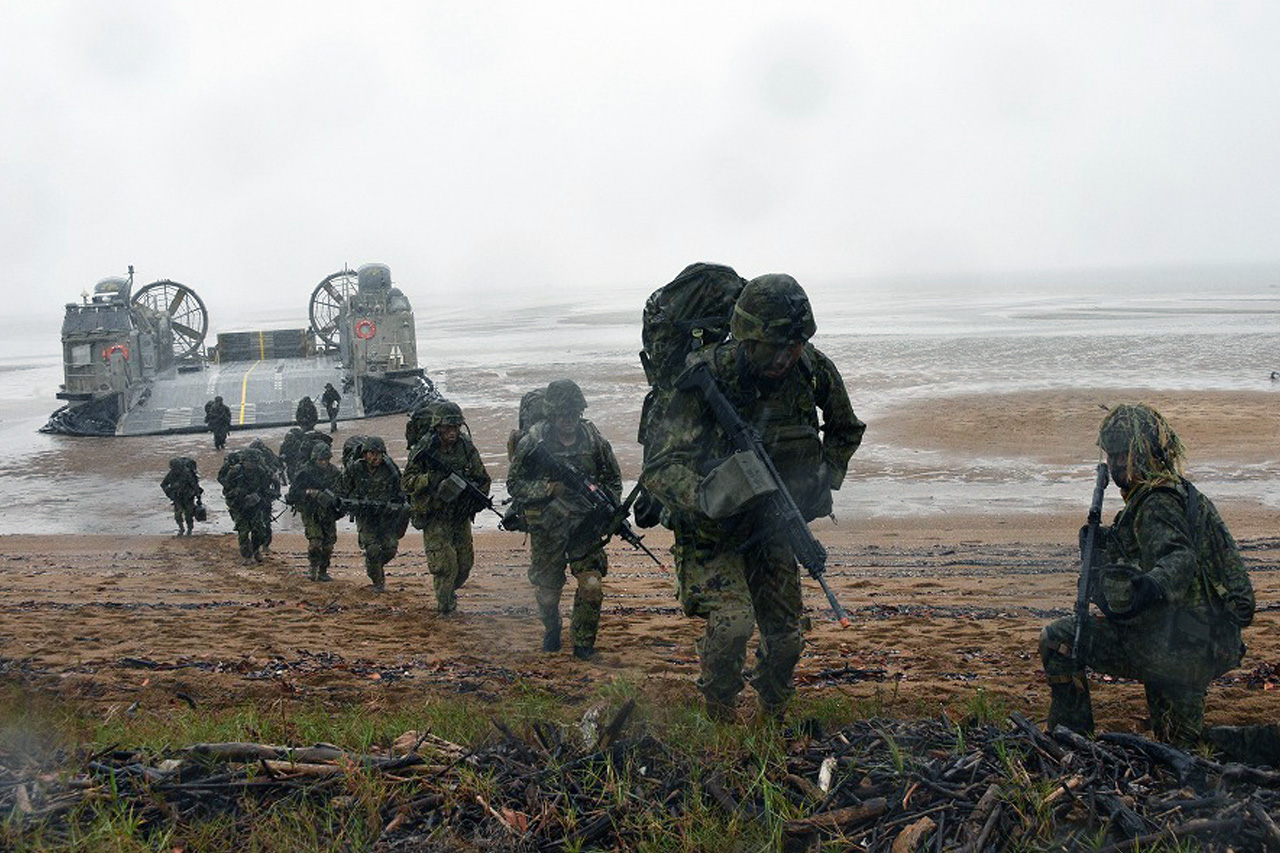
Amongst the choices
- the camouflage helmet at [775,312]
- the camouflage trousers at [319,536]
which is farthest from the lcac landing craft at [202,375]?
the camouflage helmet at [775,312]

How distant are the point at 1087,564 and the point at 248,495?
32.2 feet

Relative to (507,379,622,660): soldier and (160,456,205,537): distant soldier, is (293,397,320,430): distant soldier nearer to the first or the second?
(160,456,205,537): distant soldier

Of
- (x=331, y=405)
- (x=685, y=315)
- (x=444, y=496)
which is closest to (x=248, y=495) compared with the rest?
(x=444, y=496)

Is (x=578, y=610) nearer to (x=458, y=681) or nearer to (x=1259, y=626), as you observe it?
(x=458, y=681)

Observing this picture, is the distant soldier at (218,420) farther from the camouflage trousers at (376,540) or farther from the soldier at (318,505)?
the camouflage trousers at (376,540)

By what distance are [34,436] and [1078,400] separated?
23048 millimetres

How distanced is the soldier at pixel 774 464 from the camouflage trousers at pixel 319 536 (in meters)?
6.77

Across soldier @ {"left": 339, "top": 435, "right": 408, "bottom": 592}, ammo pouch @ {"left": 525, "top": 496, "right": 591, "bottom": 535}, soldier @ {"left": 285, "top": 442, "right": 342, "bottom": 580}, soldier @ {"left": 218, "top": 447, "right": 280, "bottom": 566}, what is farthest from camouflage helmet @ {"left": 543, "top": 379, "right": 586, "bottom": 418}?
soldier @ {"left": 218, "top": 447, "right": 280, "bottom": 566}

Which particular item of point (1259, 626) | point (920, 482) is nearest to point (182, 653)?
point (1259, 626)

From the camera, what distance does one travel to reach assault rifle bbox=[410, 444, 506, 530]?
28.8ft

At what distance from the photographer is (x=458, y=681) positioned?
20.8ft

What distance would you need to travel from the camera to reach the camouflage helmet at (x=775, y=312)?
15.3 ft

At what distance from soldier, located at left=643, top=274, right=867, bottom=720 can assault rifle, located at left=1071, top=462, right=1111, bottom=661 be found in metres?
0.94

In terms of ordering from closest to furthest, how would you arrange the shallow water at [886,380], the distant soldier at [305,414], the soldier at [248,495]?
1. the soldier at [248,495]
2. the shallow water at [886,380]
3. the distant soldier at [305,414]
